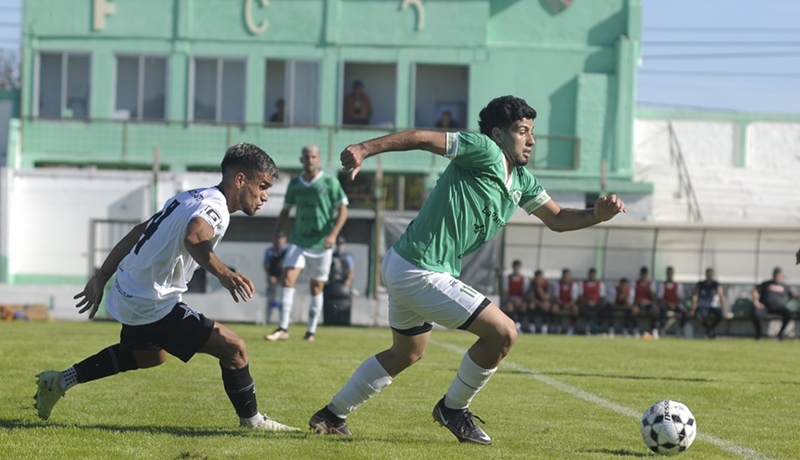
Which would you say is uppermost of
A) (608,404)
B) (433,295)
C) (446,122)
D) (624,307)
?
(446,122)

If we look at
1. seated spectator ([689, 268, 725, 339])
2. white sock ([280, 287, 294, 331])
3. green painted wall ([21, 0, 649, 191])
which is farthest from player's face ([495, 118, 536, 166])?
green painted wall ([21, 0, 649, 191])

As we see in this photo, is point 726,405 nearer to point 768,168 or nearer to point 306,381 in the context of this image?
point 306,381

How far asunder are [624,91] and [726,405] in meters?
24.3

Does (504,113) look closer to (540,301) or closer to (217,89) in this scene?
(540,301)

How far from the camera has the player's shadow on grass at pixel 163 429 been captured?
20.1ft

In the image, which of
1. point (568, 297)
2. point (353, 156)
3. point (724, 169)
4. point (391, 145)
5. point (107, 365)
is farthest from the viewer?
point (724, 169)

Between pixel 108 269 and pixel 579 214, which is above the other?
pixel 579 214

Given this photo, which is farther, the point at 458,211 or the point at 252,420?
the point at 252,420

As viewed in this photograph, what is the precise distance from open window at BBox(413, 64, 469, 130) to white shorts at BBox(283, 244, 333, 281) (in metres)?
19.1

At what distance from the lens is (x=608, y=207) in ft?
20.2

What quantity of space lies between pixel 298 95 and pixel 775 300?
15.4 metres

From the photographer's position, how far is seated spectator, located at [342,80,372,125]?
1232 inches

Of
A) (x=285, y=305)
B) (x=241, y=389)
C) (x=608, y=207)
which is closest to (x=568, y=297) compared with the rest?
(x=285, y=305)

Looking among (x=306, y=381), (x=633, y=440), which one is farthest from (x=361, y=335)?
(x=633, y=440)
